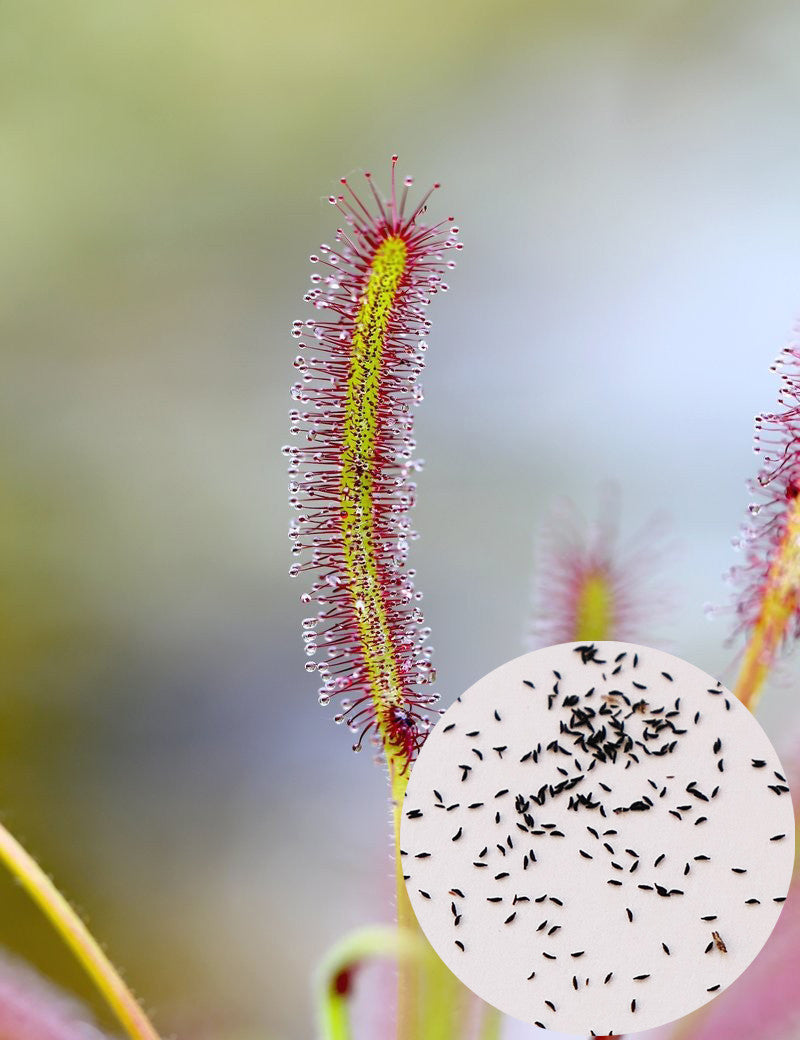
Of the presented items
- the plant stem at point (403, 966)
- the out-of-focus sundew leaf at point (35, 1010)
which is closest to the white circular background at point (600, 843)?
the plant stem at point (403, 966)

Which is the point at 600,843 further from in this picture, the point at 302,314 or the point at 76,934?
the point at 302,314

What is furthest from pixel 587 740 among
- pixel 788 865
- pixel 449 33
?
pixel 449 33

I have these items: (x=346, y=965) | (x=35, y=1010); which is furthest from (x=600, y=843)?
(x=35, y=1010)

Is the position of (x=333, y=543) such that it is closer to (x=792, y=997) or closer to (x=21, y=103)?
(x=792, y=997)

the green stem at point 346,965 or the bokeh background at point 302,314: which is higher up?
the bokeh background at point 302,314

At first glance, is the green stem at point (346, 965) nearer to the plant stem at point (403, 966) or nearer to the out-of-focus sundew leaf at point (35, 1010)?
the plant stem at point (403, 966)

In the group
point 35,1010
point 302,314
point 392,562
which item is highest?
point 302,314
